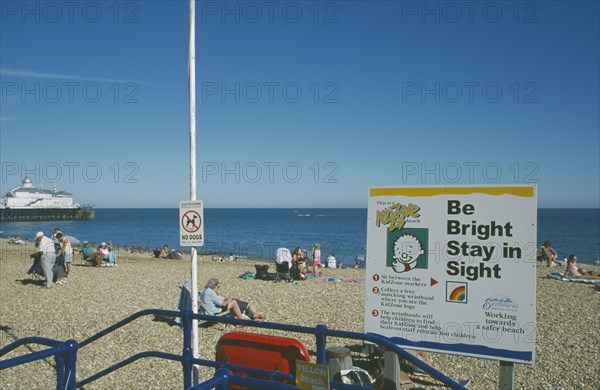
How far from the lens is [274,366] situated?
420 cm

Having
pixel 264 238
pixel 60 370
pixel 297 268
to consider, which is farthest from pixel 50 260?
pixel 264 238

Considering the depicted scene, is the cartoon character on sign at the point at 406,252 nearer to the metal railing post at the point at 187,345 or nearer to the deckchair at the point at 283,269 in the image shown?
the metal railing post at the point at 187,345

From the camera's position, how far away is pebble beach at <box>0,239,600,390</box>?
22.5 feet

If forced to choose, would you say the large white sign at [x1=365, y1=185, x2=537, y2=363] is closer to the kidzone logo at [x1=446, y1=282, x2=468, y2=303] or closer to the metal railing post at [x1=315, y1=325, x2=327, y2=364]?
the kidzone logo at [x1=446, y1=282, x2=468, y2=303]

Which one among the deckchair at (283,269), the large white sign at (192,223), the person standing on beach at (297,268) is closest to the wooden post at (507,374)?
the large white sign at (192,223)

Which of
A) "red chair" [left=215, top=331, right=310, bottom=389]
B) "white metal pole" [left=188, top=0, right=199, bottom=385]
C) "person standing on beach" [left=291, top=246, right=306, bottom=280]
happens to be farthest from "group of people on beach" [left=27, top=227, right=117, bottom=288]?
"red chair" [left=215, top=331, right=310, bottom=389]

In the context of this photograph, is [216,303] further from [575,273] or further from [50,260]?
[575,273]

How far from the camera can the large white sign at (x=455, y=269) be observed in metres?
4.03

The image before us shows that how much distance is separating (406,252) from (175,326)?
6589 millimetres

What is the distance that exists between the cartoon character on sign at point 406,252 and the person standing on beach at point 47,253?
1228cm

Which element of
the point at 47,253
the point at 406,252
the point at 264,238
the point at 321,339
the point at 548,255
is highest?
the point at 406,252

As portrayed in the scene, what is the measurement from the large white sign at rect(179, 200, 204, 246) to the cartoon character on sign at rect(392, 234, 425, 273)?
2649 mm

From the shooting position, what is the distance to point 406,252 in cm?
446

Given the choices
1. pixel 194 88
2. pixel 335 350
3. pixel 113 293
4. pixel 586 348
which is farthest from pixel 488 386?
pixel 113 293
